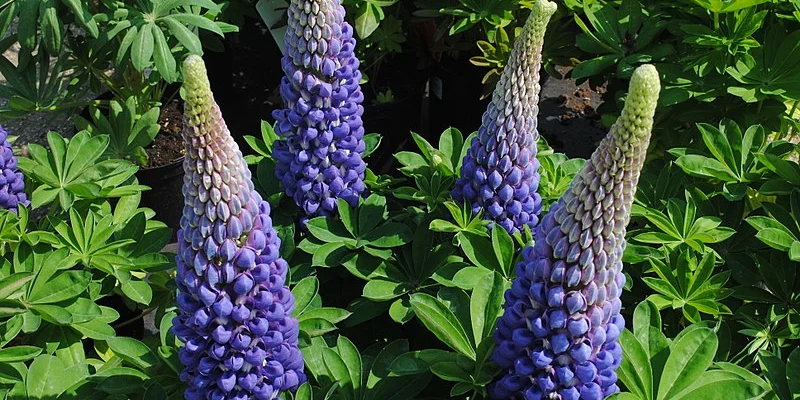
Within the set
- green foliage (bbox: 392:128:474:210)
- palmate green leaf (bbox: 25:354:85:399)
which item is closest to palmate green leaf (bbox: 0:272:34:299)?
palmate green leaf (bbox: 25:354:85:399)

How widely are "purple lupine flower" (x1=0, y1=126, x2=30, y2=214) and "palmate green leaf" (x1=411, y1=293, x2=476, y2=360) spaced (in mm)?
1221

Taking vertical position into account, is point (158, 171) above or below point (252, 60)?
below

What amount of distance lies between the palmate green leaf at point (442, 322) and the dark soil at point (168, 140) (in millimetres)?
2248

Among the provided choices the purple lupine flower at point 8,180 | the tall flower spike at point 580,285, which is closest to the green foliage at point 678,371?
the tall flower spike at point 580,285

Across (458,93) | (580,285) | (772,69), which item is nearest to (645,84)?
(580,285)

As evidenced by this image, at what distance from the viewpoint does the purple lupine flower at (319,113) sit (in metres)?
2.04

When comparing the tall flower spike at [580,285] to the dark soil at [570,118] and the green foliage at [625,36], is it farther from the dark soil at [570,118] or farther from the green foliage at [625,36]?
the dark soil at [570,118]

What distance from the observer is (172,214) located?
3770 mm

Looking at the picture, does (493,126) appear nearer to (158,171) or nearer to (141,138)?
(141,138)

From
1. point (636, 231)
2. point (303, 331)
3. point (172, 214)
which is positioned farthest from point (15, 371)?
point (172, 214)

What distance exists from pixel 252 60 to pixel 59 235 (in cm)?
228

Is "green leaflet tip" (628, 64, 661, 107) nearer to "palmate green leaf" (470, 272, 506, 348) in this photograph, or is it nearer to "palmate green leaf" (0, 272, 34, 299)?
"palmate green leaf" (470, 272, 506, 348)

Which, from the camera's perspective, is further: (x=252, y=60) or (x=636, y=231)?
(x=252, y=60)

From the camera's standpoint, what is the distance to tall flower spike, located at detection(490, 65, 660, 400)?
1.33 m
